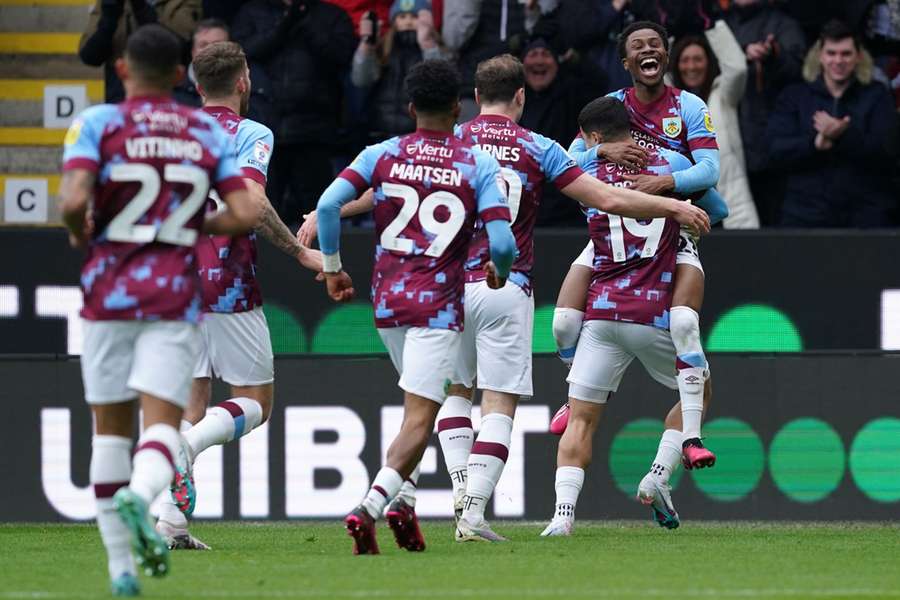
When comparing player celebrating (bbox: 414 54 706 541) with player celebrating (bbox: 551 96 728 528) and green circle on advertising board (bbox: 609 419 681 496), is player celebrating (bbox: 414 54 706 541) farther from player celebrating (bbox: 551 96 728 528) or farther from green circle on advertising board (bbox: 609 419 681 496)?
green circle on advertising board (bbox: 609 419 681 496)

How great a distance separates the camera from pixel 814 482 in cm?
1159

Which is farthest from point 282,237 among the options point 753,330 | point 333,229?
point 753,330

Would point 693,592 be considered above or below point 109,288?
below

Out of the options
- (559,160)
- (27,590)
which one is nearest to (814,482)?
(559,160)

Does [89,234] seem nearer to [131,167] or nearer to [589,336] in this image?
[131,167]

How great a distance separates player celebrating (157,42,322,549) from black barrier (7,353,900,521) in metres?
2.88

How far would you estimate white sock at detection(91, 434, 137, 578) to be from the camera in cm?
649

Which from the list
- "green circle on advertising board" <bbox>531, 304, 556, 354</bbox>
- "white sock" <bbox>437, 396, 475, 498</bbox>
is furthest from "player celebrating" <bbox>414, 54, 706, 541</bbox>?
"green circle on advertising board" <bbox>531, 304, 556, 354</bbox>

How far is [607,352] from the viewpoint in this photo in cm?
975

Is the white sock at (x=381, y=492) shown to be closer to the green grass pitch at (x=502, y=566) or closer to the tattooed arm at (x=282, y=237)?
the green grass pitch at (x=502, y=566)

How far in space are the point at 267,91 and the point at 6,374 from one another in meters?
2.82

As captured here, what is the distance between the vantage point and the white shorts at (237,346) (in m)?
8.68

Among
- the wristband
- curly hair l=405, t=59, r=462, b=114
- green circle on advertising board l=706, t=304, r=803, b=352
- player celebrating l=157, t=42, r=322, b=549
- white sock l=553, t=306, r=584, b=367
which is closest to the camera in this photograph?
curly hair l=405, t=59, r=462, b=114

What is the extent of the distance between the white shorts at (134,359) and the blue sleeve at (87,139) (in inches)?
22.8
